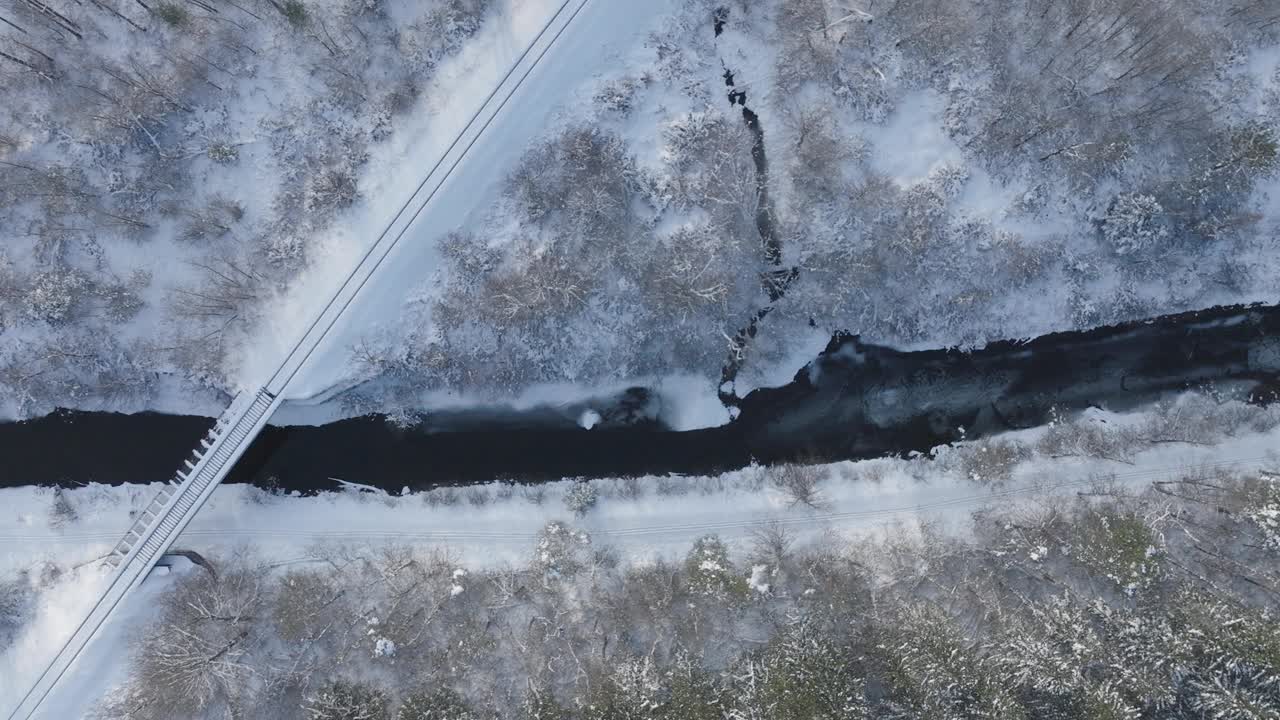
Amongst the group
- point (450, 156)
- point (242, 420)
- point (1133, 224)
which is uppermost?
point (450, 156)

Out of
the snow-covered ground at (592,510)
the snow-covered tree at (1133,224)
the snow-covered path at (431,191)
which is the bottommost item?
the snow-covered ground at (592,510)

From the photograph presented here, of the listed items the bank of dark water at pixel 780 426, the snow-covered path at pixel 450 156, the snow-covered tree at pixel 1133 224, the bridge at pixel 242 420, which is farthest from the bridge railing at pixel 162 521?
the snow-covered tree at pixel 1133 224

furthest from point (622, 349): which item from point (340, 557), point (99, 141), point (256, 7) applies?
point (99, 141)

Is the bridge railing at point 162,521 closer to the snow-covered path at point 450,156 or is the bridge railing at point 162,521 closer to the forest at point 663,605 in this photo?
the snow-covered path at point 450,156

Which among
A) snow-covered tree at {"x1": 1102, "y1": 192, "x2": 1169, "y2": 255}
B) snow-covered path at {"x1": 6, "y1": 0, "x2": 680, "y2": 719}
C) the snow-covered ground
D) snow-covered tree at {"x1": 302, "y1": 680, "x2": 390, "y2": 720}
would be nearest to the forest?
snow-covered tree at {"x1": 302, "y1": 680, "x2": 390, "y2": 720}

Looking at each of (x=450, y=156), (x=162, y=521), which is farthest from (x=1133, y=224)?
(x=162, y=521)

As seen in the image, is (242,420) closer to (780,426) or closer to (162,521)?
(162,521)
